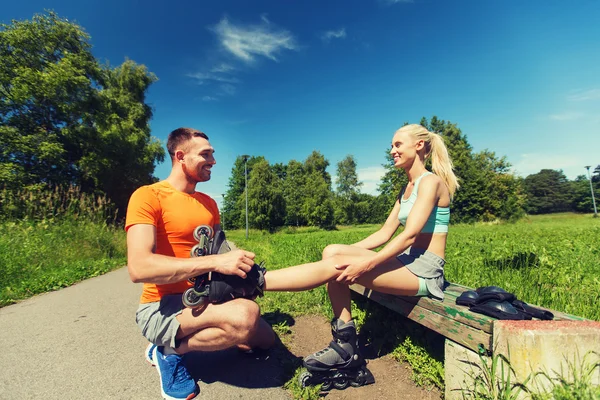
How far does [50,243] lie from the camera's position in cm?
712

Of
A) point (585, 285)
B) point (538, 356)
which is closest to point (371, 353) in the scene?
point (538, 356)

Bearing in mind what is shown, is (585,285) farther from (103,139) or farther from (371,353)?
(103,139)

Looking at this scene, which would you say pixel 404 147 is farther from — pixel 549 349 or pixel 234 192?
pixel 234 192

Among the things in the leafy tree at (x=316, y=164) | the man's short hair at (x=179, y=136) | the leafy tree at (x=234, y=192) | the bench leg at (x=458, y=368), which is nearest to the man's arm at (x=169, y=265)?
the man's short hair at (x=179, y=136)

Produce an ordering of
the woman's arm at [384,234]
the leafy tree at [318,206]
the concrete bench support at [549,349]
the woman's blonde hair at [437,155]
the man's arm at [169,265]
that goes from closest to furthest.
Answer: the concrete bench support at [549,349] < the man's arm at [169,265] < the woman's blonde hair at [437,155] < the woman's arm at [384,234] < the leafy tree at [318,206]

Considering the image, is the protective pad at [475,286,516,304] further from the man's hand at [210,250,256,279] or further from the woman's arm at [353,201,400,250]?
the man's hand at [210,250,256,279]

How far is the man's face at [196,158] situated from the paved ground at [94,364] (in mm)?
1638

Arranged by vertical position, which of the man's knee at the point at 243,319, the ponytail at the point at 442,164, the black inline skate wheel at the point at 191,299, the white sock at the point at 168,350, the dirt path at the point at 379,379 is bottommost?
the dirt path at the point at 379,379

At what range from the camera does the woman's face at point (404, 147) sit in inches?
103

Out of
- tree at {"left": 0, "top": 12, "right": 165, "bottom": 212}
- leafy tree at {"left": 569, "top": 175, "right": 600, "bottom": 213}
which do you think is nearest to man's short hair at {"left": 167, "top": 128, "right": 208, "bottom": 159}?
tree at {"left": 0, "top": 12, "right": 165, "bottom": 212}

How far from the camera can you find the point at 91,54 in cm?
1980

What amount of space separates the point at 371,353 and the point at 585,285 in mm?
2997

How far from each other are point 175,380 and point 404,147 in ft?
8.38

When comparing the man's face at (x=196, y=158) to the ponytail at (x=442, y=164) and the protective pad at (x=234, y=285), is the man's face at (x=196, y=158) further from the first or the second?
the ponytail at (x=442, y=164)
